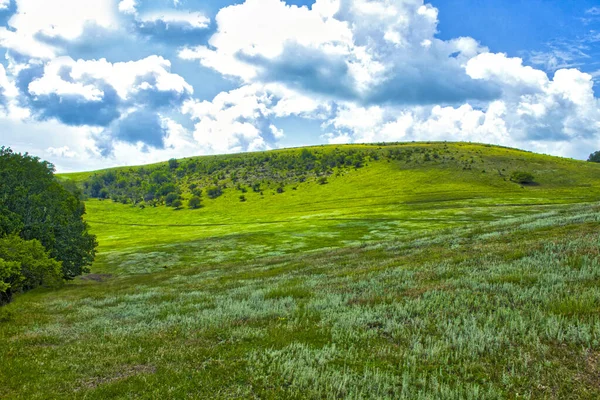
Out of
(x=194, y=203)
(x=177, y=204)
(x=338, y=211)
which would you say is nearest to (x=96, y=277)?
(x=338, y=211)

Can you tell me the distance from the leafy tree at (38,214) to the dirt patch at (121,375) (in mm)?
40795

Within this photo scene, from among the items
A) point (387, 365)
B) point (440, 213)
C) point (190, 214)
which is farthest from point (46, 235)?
point (190, 214)

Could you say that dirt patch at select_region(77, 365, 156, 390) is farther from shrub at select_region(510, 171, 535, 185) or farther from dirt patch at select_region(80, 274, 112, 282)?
shrub at select_region(510, 171, 535, 185)

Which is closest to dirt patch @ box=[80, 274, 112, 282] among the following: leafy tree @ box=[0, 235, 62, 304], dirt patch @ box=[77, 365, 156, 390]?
leafy tree @ box=[0, 235, 62, 304]

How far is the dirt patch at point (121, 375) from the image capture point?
9645mm

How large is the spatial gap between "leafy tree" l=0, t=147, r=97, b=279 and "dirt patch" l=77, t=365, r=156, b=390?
40795 mm

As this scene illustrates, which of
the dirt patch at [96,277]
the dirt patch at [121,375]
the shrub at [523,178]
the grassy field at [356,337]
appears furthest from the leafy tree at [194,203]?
the dirt patch at [121,375]

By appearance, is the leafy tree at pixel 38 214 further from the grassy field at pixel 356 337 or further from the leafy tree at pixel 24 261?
the grassy field at pixel 356 337

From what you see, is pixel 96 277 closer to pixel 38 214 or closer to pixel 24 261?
pixel 38 214

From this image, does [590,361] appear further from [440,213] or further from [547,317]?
[440,213]

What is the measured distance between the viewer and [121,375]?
10.1 meters

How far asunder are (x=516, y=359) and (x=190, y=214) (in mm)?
165838

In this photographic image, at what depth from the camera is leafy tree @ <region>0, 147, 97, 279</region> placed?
44750 millimetres

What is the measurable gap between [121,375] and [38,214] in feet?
158
